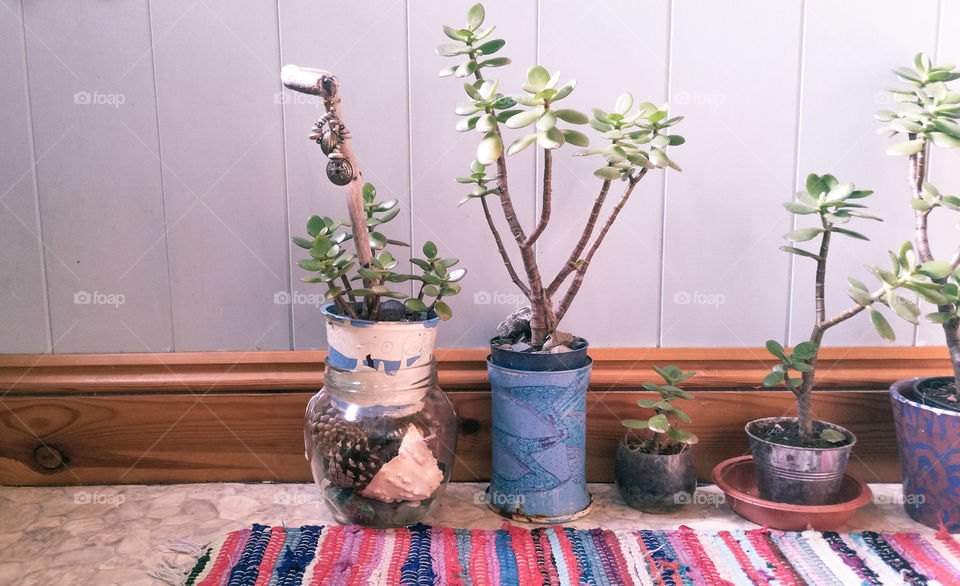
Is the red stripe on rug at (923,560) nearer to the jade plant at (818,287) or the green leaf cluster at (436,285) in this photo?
the jade plant at (818,287)

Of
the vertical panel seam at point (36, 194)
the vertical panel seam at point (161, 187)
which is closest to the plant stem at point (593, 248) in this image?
the vertical panel seam at point (161, 187)

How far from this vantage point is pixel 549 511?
925mm

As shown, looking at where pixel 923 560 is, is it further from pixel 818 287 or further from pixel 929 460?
pixel 818 287

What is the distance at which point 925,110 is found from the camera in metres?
0.91

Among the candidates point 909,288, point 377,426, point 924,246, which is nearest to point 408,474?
point 377,426

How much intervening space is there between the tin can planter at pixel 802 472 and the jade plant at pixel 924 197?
0.55ft

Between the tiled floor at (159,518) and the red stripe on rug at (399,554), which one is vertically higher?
the red stripe on rug at (399,554)

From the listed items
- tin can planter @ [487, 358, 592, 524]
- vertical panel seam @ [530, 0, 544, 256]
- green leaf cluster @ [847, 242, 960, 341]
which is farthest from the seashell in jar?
green leaf cluster @ [847, 242, 960, 341]

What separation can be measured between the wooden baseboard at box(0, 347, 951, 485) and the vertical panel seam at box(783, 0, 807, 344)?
71 millimetres

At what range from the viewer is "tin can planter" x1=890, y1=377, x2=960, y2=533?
0.87 metres

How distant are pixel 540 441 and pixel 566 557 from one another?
0.15 m

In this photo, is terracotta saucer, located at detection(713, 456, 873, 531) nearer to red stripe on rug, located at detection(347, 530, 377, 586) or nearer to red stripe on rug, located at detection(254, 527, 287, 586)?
red stripe on rug, located at detection(347, 530, 377, 586)

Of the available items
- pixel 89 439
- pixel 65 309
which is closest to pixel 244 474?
pixel 89 439

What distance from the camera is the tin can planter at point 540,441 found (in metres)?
0.91
